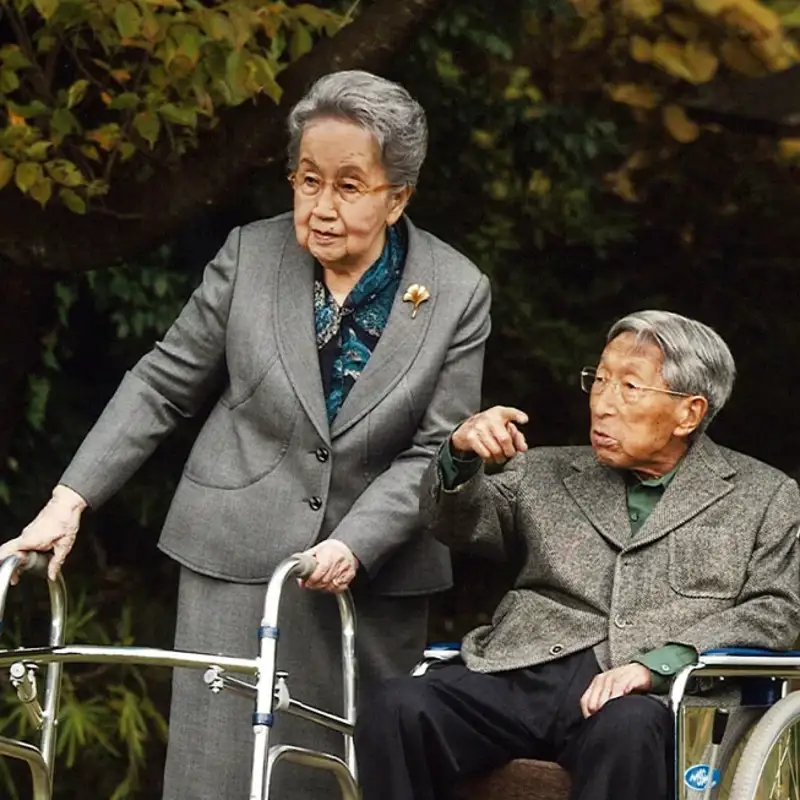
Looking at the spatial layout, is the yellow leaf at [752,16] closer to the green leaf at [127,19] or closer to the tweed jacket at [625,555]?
the tweed jacket at [625,555]

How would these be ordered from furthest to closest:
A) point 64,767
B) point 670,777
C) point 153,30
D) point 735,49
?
point 64,767, point 735,49, point 153,30, point 670,777

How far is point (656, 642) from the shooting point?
3.59 meters

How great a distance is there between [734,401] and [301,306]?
7.90 ft

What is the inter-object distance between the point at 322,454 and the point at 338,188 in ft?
1.64

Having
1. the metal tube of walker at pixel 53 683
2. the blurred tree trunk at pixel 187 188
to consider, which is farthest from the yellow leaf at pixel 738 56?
the metal tube of walker at pixel 53 683

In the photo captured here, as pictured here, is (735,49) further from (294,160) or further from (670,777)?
(670,777)

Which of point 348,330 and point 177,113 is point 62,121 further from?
point 348,330

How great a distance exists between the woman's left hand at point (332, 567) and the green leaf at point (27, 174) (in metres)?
1.33

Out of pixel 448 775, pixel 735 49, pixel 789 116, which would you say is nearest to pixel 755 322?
pixel 789 116

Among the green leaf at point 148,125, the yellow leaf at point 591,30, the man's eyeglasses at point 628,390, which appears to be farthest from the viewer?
the yellow leaf at point 591,30

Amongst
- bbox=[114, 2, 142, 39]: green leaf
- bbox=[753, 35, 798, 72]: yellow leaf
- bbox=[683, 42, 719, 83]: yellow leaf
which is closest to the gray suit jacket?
bbox=[114, 2, 142, 39]: green leaf

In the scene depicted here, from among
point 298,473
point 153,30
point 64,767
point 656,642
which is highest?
point 153,30

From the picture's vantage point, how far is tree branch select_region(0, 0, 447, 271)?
4906 millimetres

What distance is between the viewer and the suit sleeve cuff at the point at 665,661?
3469mm
